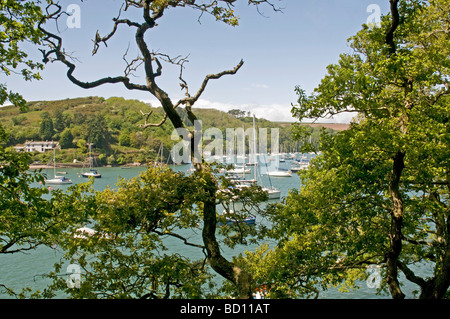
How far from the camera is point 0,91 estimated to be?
20.5ft

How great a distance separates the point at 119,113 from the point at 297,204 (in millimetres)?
113278

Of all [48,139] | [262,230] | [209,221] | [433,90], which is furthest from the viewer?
[48,139]

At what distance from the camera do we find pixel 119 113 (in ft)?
380

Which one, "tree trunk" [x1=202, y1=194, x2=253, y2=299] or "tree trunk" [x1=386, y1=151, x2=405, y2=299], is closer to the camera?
"tree trunk" [x1=202, y1=194, x2=253, y2=299]

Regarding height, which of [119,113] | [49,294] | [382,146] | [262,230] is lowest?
[49,294]

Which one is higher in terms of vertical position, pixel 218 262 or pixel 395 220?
pixel 395 220

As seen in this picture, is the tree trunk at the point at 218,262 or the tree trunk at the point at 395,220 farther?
the tree trunk at the point at 395,220

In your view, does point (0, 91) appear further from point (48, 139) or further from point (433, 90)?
point (48, 139)

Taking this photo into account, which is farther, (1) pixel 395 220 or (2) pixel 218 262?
(1) pixel 395 220

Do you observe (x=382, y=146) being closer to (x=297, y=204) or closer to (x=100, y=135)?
(x=297, y=204)
